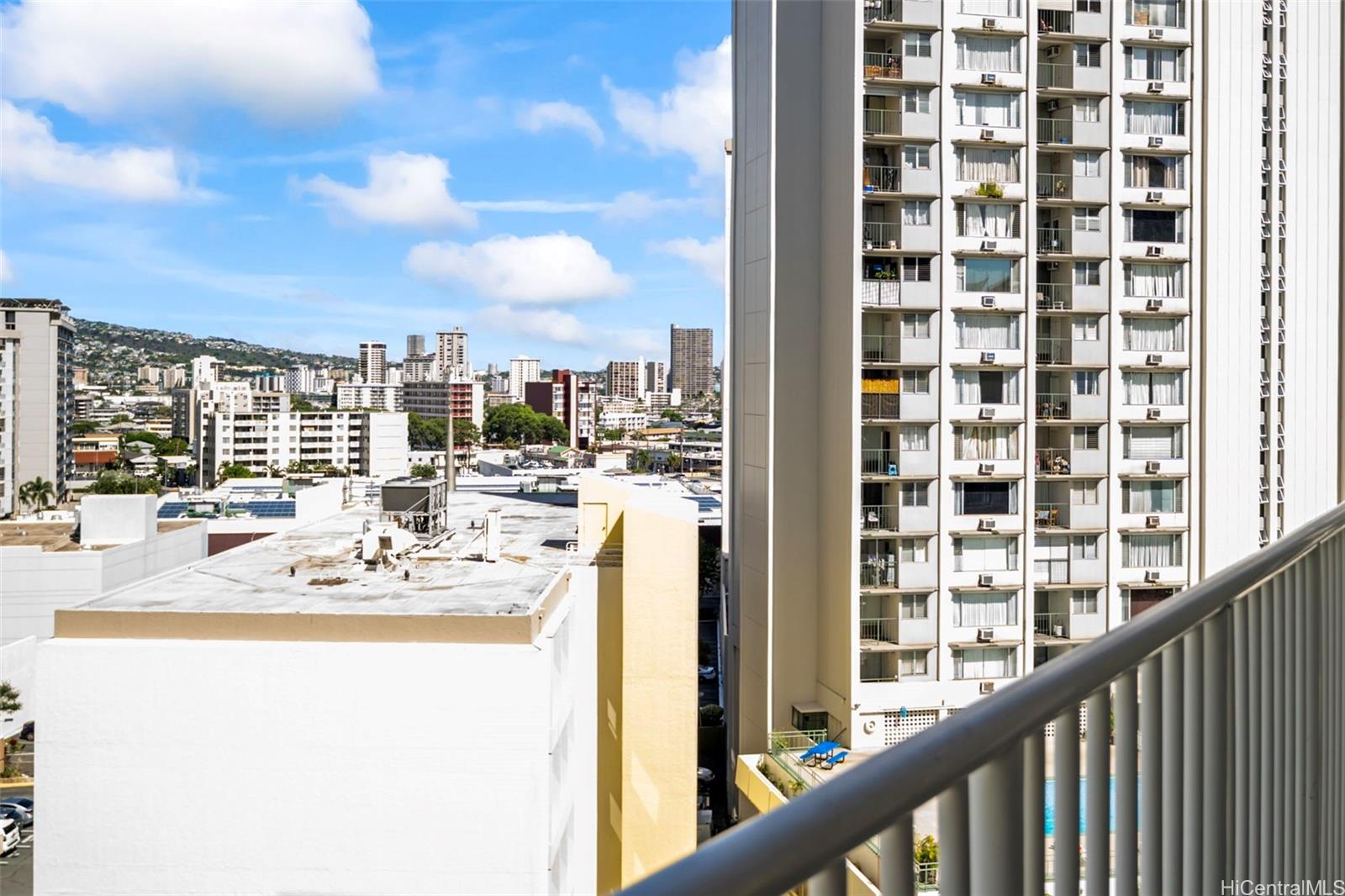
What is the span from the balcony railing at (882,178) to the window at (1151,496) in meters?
4.30

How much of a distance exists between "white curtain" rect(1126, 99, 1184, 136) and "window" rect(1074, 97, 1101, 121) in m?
0.37

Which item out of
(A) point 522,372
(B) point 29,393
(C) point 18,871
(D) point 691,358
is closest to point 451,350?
(A) point 522,372

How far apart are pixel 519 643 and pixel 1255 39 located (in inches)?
435

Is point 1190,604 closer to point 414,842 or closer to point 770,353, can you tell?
point 414,842

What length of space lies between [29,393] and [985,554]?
3248 cm

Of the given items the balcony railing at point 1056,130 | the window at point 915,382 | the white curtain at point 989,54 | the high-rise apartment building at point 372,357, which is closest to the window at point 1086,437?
the window at point 915,382

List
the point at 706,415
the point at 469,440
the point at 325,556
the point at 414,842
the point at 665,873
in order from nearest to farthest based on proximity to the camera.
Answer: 1. the point at 665,873
2. the point at 414,842
3. the point at 325,556
4. the point at 469,440
5. the point at 706,415

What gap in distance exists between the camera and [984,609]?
11.1 meters

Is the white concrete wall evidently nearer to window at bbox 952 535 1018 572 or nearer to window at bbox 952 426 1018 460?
window at bbox 952 535 1018 572

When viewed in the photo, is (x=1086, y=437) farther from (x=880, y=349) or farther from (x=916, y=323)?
(x=880, y=349)

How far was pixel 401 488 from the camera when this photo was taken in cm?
→ 920

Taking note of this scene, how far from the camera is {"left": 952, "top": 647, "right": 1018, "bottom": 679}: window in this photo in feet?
36.0

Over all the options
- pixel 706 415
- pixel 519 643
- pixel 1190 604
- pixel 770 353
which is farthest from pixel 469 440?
pixel 1190 604

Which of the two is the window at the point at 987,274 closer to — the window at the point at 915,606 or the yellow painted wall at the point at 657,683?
the window at the point at 915,606
